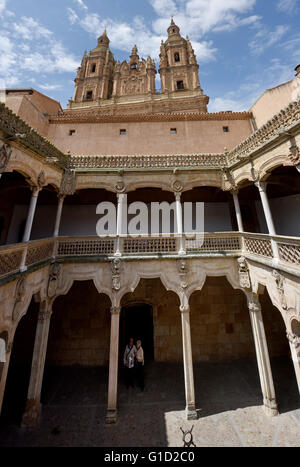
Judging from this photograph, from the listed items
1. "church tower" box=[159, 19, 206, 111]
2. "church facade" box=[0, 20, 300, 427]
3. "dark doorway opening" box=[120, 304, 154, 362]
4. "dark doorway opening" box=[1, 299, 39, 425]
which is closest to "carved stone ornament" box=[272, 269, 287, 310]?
"church facade" box=[0, 20, 300, 427]

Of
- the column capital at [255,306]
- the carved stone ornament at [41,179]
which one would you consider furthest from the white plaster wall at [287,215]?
the carved stone ornament at [41,179]

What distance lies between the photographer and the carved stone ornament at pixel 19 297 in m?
5.44

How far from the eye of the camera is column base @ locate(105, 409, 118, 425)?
20.3ft

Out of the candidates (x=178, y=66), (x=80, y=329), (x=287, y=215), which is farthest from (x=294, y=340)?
(x=178, y=66)

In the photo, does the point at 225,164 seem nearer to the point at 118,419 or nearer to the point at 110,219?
the point at 110,219

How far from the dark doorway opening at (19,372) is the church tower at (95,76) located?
2853 centimetres

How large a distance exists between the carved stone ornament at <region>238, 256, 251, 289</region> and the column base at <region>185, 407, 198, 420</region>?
439cm

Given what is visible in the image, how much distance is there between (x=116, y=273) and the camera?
7438mm

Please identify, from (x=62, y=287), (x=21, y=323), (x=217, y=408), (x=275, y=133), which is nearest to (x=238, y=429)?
(x=217, y=408)

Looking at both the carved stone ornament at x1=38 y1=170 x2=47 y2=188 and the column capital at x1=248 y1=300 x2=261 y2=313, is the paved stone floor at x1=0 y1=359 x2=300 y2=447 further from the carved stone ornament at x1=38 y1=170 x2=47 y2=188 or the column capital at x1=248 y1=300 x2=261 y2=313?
the carved stone ornament at x1=38 y1=170 x2=47 y2=188

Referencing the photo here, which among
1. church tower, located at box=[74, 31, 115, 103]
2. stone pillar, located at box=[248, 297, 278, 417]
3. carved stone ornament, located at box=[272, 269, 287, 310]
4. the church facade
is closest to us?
carved stone ornament, located at box=[272, 269, 287, 310]

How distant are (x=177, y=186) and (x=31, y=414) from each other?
923cm

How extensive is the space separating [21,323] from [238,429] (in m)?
9.70
